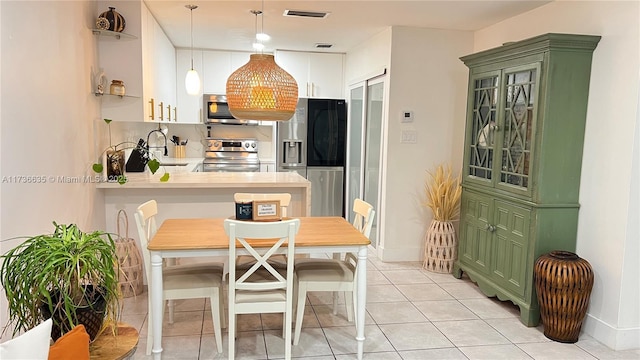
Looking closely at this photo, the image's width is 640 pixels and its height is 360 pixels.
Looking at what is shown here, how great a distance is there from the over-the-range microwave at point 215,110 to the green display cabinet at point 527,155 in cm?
346

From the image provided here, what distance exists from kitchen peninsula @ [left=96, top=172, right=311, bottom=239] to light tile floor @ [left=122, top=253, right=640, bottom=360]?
29.4 inches

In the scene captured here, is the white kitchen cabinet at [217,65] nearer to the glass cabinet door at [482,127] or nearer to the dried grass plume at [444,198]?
the dried grass plume at [444,198]

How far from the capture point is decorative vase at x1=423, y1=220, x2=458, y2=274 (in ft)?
14.7

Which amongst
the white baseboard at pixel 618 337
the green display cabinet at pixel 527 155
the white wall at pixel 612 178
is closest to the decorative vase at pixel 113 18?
the green display cabinet at pixel 527 155

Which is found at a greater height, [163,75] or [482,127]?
[163,75]

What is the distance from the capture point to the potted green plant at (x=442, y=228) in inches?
175

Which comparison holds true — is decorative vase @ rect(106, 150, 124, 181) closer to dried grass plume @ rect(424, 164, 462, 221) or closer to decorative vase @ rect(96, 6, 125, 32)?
decorative vase @ rect(96, 6, 125, 32)

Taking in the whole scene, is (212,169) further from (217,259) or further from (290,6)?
(290,6)

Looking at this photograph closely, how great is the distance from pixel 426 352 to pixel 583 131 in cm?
184

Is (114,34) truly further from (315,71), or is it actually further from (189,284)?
(315,71)

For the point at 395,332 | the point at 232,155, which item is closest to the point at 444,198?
the point at 395,332

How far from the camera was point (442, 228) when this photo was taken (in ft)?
14.7

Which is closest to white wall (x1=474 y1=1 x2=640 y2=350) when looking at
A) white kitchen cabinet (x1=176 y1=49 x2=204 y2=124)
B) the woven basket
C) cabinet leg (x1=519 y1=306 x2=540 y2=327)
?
cabinet leg (x1=519 y1=306 x2=540 y2=327)

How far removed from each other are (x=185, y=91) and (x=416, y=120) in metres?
3.17
